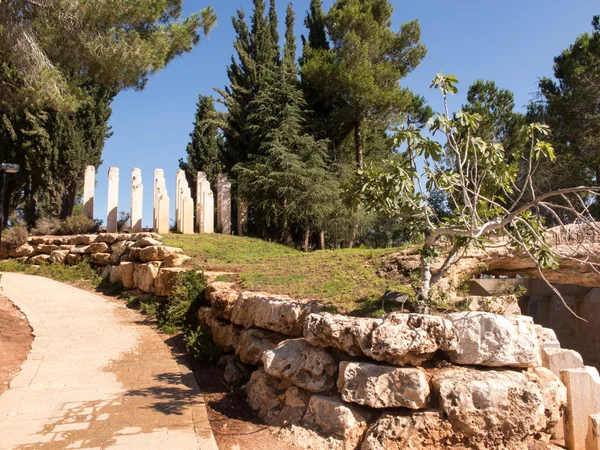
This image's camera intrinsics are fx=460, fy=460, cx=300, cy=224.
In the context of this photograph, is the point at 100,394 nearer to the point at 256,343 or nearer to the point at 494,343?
the point at 256,343

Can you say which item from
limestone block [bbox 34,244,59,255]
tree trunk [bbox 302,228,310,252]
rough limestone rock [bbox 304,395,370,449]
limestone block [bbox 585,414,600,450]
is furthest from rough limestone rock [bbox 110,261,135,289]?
limestone block [bbox 585,414,600,450]

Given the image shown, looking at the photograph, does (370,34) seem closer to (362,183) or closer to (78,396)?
(362,183)

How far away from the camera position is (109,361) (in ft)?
21.4

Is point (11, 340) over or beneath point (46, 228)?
beneath

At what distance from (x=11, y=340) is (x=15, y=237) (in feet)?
31.2

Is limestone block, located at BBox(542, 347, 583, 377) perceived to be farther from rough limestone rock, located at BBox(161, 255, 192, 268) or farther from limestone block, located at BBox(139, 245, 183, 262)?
limestone block, located at BBox(139, 245, 183, 262)

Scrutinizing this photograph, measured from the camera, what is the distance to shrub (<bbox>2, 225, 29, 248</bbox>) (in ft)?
50.7

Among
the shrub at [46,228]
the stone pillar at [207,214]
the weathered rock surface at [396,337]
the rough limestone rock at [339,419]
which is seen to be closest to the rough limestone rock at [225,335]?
the rough limestone rock at [339,419]

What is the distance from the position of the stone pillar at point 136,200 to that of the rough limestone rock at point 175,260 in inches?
189

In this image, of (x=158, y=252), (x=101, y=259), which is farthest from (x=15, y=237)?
(x=158, y=252)

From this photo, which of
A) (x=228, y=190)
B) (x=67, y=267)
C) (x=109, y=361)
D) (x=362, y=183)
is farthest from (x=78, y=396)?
(x=228, y=190)

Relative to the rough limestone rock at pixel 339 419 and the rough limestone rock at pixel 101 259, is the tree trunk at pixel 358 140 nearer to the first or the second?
the rough limestone rock at pixel 101 259

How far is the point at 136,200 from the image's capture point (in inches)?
590

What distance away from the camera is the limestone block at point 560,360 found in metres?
4.69
